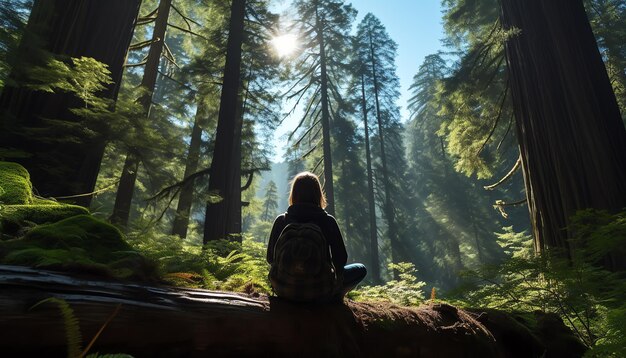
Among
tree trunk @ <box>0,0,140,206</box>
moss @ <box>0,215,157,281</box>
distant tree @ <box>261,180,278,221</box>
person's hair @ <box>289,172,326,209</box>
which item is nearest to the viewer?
moss @ <box>0,215,157,281</box>

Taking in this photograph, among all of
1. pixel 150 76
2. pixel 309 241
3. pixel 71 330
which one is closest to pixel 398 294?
pixel 309 241

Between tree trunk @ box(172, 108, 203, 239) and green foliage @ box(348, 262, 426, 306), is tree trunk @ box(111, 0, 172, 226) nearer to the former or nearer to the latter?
tree trunk @ box(172, 108, 203, 239)

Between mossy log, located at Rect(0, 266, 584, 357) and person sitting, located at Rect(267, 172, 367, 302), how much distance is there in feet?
0.44

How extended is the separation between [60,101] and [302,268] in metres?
5.57

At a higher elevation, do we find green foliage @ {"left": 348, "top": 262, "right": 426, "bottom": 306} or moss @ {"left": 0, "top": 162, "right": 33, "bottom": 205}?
moss @ {"left": 0, "top": 162, "right": 33, "bottom": 205}

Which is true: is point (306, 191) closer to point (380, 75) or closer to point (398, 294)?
point (398, 294)

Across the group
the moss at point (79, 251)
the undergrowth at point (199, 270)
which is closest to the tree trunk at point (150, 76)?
the undergrowth at point (199, 270)

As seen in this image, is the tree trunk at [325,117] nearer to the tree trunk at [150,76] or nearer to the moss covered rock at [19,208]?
the tree trunk at [150,76]

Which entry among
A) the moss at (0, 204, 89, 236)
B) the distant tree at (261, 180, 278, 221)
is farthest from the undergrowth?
the distant tree at (261, 180, 278, 221)

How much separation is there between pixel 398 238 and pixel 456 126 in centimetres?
1894

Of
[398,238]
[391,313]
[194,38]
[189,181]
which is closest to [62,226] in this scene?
[391,313]

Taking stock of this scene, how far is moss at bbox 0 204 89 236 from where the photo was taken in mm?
2844

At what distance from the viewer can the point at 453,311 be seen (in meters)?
3.17

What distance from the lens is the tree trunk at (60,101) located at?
15.9ft
